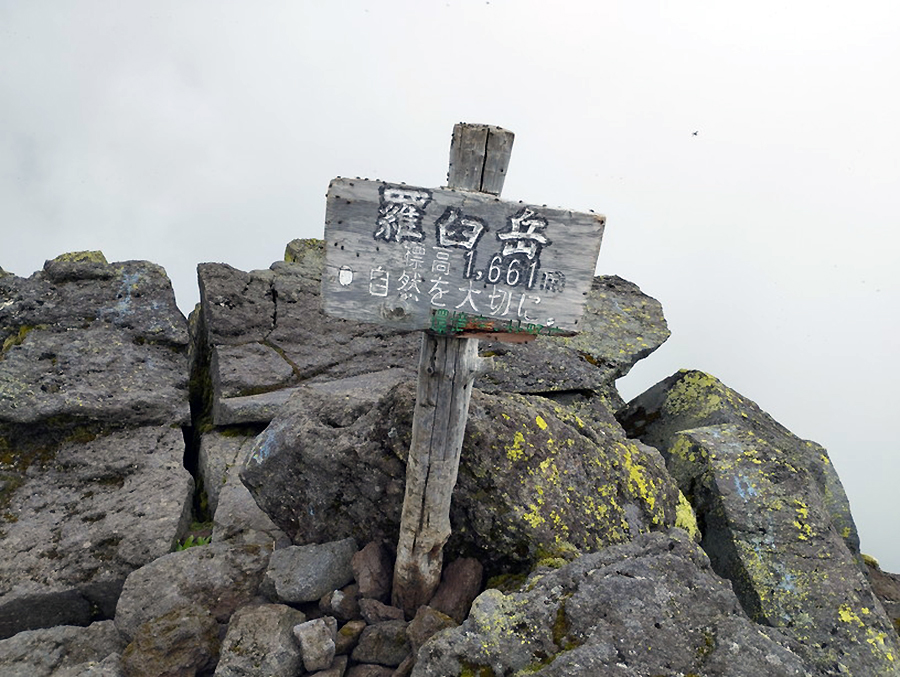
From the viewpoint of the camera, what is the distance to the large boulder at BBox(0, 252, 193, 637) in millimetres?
6605

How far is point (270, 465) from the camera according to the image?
19.1ft

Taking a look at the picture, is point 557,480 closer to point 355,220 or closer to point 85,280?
point 355,220

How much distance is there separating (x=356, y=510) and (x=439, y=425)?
161 centimetres

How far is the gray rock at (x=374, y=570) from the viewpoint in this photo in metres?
5.19

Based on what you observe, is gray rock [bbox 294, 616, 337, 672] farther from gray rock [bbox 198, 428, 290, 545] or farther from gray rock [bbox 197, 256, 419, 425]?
gray rock [bbox 197, 256, 419, 425]

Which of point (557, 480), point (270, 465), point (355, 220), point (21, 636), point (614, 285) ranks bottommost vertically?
point (21, 636)

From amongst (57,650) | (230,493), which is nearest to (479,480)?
(230,493)

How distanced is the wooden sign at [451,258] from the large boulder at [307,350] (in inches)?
219

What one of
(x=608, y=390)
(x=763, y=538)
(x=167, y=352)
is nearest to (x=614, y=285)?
(x=608, y=390)

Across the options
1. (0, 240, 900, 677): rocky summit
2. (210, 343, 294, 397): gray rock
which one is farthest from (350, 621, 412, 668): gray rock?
(210, 343, 294, 397): gray rock

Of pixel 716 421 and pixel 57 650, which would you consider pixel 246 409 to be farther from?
pixel 716 421

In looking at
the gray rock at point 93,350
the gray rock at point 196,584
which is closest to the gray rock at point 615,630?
the gray rock at point 196,584

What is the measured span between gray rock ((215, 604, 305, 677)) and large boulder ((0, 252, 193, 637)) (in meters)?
2.63

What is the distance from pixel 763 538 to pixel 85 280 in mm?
10849
